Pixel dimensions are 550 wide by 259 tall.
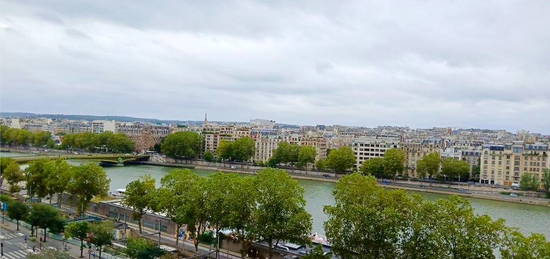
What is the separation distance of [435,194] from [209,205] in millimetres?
29329

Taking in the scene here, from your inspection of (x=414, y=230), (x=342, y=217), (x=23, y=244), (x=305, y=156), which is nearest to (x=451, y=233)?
(x=414, y=230)

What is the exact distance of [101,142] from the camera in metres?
67.4

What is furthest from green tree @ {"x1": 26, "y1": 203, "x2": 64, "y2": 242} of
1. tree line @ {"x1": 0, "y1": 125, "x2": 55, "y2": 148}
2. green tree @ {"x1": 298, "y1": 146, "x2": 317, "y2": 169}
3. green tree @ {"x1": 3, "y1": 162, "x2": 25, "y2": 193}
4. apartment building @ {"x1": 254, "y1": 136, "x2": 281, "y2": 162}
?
tree line @ {"x1": 0, "y1": 125, "x2": 55, "y2": 148}

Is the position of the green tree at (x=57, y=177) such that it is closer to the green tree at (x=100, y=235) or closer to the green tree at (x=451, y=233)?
the green tree at (x=100, y=235)

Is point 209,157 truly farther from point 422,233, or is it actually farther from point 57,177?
point 422,233

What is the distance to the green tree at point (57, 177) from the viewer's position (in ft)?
68.2

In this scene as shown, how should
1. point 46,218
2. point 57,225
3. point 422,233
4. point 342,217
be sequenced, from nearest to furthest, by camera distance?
point 422,233
point 342,217
point 46,218
point 57,225

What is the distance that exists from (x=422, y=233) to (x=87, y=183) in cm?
1393

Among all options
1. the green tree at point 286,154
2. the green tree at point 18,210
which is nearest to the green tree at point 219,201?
the green tree at point 18,210

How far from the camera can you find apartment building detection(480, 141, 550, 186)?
4247cm

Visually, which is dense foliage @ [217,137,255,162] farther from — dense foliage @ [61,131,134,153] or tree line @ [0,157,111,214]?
tree line @ [0,157,111,214]

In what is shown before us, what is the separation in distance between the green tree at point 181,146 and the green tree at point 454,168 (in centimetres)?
2953

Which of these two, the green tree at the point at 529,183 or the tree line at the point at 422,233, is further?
the green tree at the point at 529,183

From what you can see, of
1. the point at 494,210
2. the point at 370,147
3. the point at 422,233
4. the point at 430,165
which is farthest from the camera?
the point at 370,147
